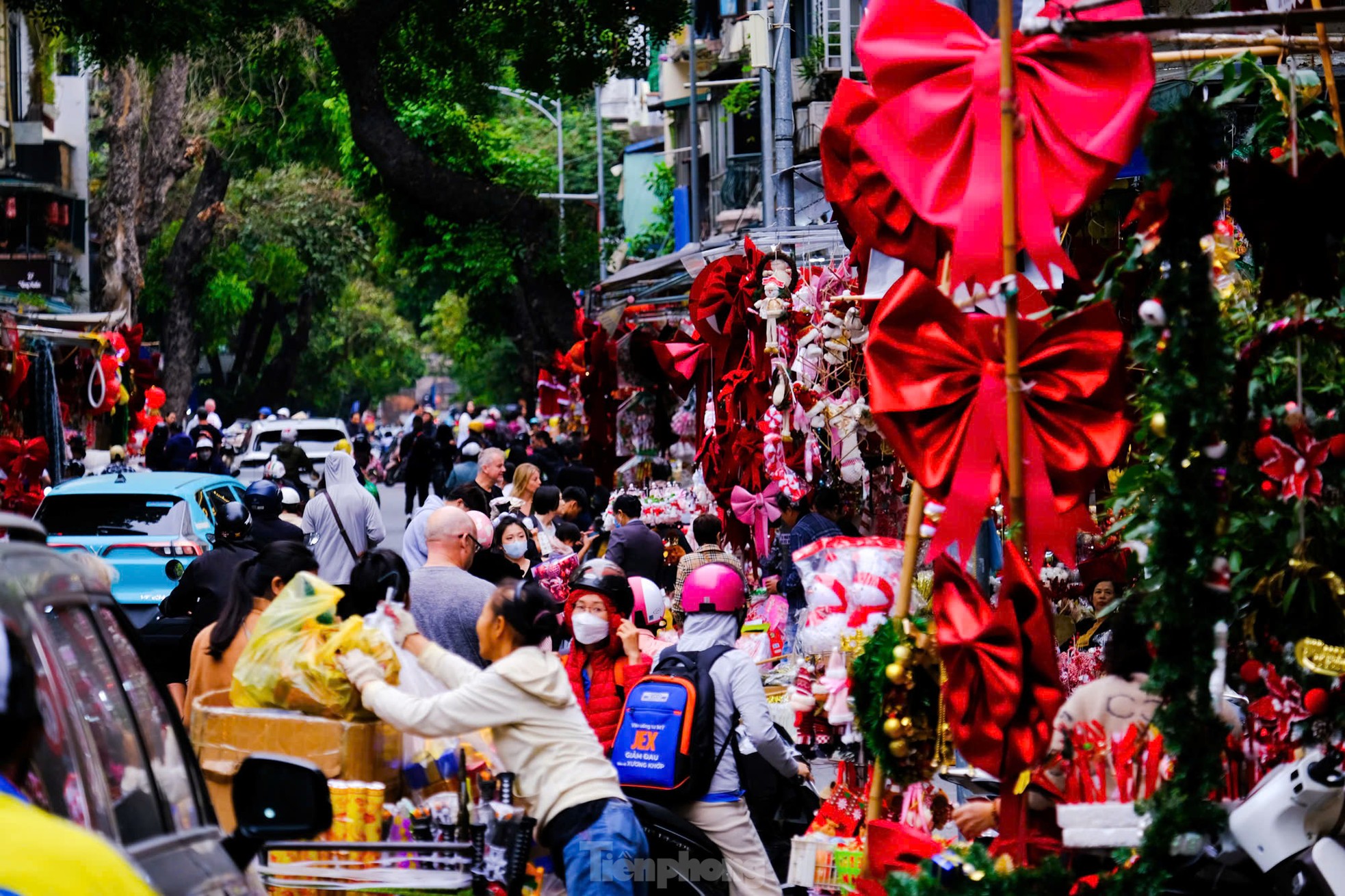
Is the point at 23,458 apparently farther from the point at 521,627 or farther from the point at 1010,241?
the point at 1010,241

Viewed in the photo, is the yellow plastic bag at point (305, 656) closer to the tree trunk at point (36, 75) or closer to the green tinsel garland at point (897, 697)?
the green tinsel garland at point (897, 697)

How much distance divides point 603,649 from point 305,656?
266 centimetres

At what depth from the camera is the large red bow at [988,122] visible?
5805 mm

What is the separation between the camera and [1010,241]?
18.5ft

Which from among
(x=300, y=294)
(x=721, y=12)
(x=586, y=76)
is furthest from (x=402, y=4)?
(x=300, y=294)

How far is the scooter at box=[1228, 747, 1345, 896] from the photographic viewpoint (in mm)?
5066

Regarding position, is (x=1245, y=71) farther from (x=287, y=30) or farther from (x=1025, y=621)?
(x=287, y=30)

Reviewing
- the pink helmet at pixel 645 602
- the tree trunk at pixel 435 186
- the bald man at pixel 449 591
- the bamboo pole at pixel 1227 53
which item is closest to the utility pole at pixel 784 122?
the pink helmet at pixel 645 602

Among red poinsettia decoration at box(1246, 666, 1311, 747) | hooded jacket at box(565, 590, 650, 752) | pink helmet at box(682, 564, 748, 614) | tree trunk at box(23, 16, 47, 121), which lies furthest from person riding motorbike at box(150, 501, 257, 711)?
tree trunk at box(23, 16, 47, 121)

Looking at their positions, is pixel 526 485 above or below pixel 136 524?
above

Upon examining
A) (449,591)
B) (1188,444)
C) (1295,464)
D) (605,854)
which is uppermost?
(1188,444)

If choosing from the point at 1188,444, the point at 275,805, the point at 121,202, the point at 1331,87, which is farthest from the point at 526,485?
the point at 121,202

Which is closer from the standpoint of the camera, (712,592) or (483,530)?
(712,592)

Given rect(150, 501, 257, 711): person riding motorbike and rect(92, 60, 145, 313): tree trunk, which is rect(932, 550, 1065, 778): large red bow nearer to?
rect(150, 501, 257, 711): person riding motorbike
